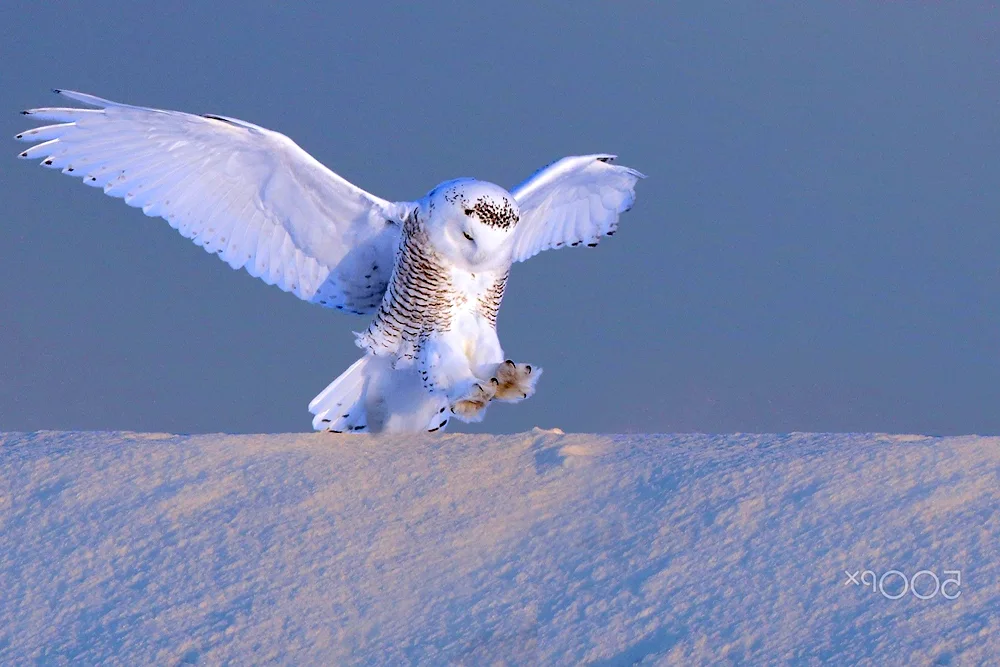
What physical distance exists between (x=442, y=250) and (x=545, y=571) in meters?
1.52

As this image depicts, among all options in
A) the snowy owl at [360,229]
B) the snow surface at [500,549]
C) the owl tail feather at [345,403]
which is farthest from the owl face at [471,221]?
the owl tail feather at [345,403]

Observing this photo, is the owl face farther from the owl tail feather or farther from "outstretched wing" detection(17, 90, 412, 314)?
the owl tail feather

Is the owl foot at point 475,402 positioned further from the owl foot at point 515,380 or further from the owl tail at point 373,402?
the owl tail at point 373,402

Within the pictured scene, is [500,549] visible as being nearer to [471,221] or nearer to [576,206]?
[471,221]

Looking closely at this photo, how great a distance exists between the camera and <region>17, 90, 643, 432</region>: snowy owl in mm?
4484

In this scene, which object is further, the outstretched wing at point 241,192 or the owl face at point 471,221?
the outstretched wing at point 241,192

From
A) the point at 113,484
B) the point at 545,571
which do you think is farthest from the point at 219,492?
the point at 545,571

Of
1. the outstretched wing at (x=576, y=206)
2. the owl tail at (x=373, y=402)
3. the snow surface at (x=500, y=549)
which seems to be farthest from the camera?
the outstretched wing at (x=576, y=206)

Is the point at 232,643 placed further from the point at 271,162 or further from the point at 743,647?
the point at 271,162

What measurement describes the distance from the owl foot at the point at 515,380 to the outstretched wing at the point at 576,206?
1.21m

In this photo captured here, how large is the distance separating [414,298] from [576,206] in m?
1.18

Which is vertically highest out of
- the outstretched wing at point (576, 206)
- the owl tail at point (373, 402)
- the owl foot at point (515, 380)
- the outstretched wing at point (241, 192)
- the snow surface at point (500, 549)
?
the outstretched wing at point (241, 192)

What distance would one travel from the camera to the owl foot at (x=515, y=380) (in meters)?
4.29

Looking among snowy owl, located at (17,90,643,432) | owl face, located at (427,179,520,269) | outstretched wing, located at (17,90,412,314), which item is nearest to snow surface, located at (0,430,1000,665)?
snowy owl, located at (17,90,643,432)
